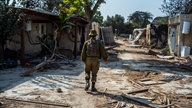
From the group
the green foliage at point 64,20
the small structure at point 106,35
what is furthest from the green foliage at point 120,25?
the green foliage at point 64,20

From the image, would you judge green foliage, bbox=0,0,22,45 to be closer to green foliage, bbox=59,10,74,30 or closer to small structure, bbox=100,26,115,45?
green foliage, bbox=59,10,74,30

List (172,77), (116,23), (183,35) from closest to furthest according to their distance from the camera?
(172,77) < (183,35) < (116,23)

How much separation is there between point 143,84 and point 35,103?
15.3 feet

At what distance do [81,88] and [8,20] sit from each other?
6.96m

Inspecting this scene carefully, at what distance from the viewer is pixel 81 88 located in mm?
9594

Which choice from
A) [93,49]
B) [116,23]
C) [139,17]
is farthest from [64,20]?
[139,17]

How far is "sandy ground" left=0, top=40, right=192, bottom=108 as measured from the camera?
784cm

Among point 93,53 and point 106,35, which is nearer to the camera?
point 93,53

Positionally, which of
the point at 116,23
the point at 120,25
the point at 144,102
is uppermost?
the point at 116,23

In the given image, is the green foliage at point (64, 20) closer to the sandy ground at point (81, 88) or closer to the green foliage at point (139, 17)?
the sandy ground at point (81, 88)

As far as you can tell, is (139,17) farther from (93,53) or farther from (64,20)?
(93,53)

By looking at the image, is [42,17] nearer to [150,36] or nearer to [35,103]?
[35,103]

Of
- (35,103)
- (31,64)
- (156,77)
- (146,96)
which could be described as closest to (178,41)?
(156,77)

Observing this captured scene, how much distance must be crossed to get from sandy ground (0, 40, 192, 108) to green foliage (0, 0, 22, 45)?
6.96ft
